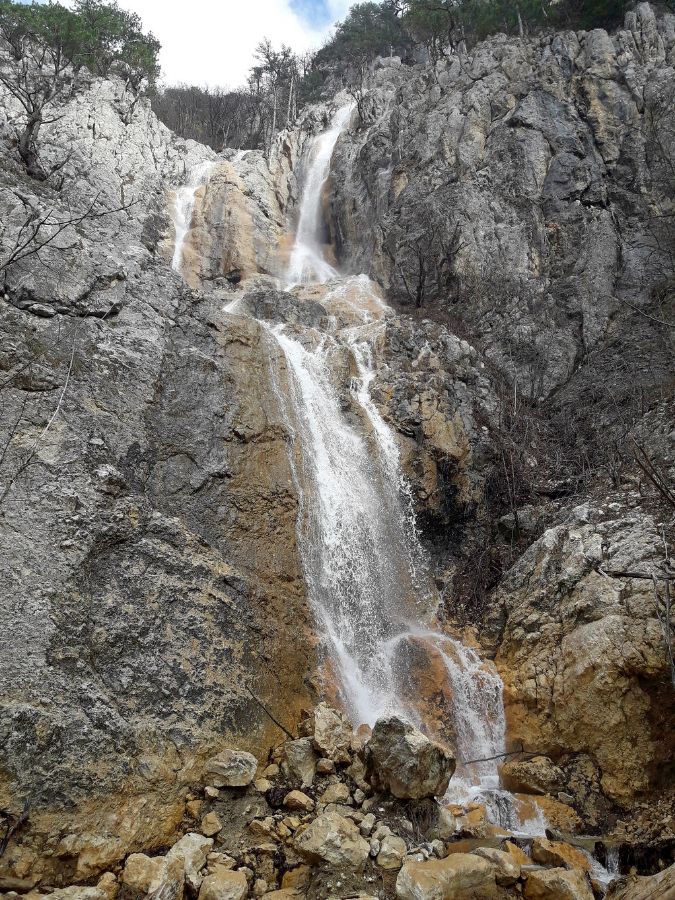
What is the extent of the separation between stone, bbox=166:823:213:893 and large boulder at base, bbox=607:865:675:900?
3.66 meters

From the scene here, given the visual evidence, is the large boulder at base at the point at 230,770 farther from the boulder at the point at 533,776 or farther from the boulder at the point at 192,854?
the boulder at the point at 533,776

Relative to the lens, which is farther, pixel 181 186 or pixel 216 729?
pixel 181 186

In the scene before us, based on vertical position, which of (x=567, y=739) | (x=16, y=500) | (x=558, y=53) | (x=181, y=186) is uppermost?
(x=558, y=53)

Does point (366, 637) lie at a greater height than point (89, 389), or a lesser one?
lesser

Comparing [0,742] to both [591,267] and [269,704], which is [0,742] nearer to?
[269,704]

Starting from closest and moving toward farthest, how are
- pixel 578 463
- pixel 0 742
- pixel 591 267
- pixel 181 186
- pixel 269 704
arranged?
pixel 0 742
pixel 269 704
pixel 578 463
pixel 591 267
pixel 181 186

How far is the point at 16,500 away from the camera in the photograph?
6.53 metres

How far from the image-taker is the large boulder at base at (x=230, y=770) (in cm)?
601

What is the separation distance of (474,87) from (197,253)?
1355cm

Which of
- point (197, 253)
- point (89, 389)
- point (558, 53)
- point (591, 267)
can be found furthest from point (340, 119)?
point (89, 389)

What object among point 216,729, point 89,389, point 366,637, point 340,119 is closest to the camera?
point 216,729

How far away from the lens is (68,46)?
22.5 m

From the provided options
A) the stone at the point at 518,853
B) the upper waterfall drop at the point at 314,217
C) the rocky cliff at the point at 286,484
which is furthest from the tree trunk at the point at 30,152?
the stone at the point at 518,853

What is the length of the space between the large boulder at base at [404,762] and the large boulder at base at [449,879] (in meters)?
1.04
